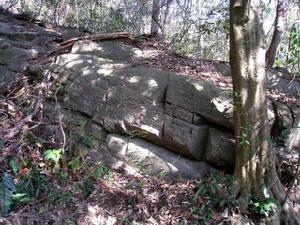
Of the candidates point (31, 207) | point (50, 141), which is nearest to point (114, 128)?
point (50, 141)

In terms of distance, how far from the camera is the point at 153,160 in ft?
15.8

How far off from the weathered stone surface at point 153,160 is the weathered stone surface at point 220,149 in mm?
149

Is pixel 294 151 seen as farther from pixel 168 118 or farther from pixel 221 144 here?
pixel 168 118

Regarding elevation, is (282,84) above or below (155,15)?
below

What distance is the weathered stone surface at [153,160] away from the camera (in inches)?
189

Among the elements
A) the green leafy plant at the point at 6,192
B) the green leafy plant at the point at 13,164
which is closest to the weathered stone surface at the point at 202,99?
the green leafy plant at the point at 13,164

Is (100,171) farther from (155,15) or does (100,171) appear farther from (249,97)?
(155,15)

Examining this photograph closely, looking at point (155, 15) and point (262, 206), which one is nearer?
point (262, 206)

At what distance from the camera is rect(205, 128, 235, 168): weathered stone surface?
4.78 meters

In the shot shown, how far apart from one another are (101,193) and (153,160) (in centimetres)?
90

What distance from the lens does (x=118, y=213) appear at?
13.6 feet

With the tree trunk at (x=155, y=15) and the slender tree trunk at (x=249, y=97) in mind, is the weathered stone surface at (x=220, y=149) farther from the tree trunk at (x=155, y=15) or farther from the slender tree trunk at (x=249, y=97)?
the tree trunk at (x=155, y=15)

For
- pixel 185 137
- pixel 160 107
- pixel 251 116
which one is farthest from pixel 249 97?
pixel 160 107

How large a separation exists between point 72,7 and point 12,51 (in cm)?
633
